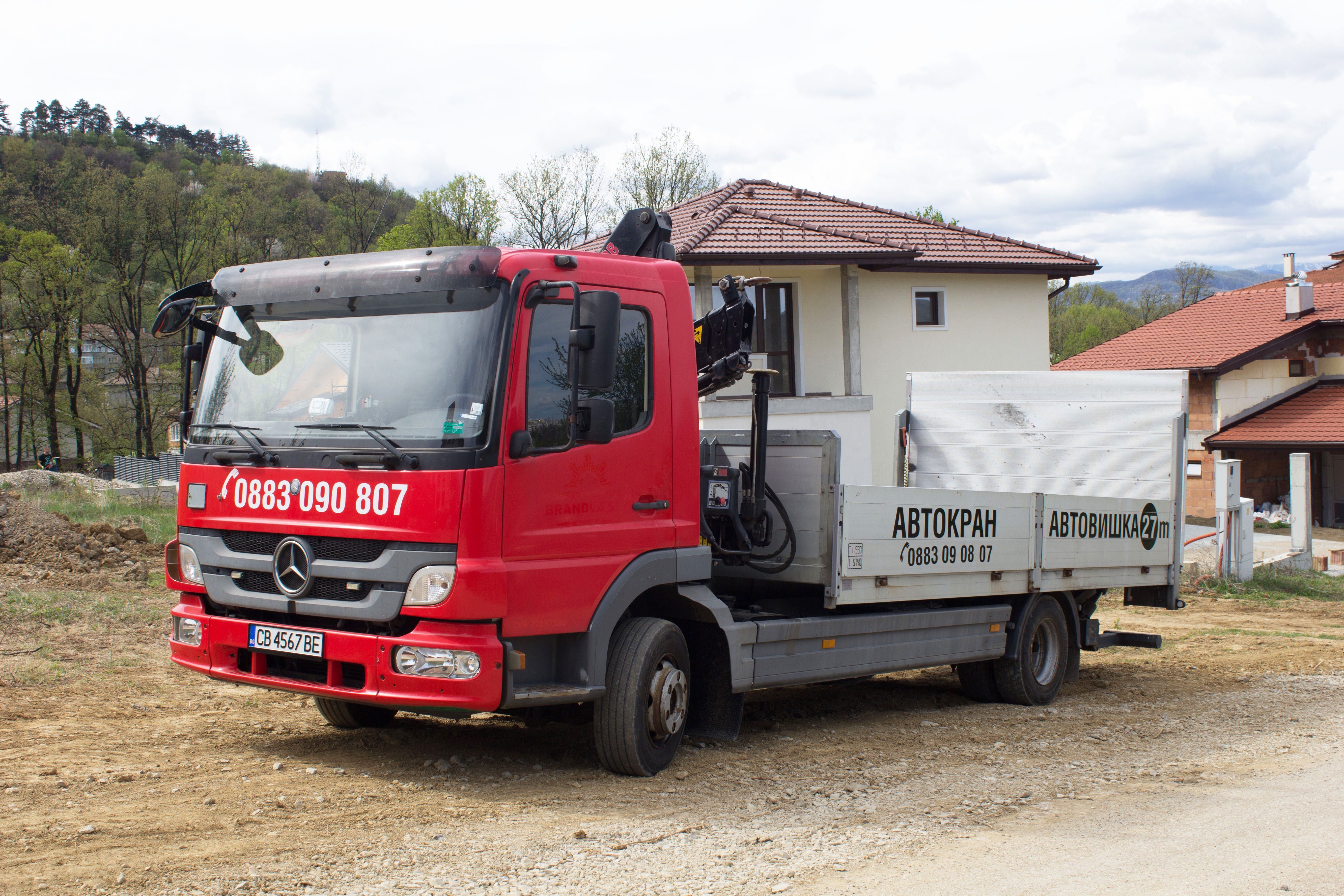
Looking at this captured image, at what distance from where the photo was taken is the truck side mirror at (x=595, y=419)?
5484mm

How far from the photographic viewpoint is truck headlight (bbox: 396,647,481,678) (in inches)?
202

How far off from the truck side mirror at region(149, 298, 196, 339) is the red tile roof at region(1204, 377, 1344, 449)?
31457mm

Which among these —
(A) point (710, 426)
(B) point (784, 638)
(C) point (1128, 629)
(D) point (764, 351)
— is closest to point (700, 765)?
(B) point (784, 638)

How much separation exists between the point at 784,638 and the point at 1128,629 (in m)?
8.79

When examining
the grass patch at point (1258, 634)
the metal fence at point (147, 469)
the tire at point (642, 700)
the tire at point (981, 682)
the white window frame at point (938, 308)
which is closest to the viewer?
the tire at point (642, 700)

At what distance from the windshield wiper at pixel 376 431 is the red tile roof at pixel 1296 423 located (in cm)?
3134

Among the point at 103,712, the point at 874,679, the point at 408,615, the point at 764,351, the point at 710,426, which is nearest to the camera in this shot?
the point at 408,615

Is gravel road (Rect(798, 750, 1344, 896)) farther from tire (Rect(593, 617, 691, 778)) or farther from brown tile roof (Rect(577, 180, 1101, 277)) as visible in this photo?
brown tile roof (Rect(577, 180, 1101, 277))

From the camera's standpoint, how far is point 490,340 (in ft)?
17.4

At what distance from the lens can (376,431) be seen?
5.36 metres

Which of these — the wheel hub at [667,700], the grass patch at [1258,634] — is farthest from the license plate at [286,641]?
the grass patch at [1258,634]

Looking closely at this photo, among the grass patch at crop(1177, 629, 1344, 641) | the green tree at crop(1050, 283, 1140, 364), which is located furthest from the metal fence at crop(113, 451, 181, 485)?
the green tree at crop(1050, 283, 1140, 364)

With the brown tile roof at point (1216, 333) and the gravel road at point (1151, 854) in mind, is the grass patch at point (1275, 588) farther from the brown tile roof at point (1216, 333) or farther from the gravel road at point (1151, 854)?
the brown tile roof at point (1216, 333)

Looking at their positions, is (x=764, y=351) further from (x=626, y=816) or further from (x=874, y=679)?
(x=626, y=816)
